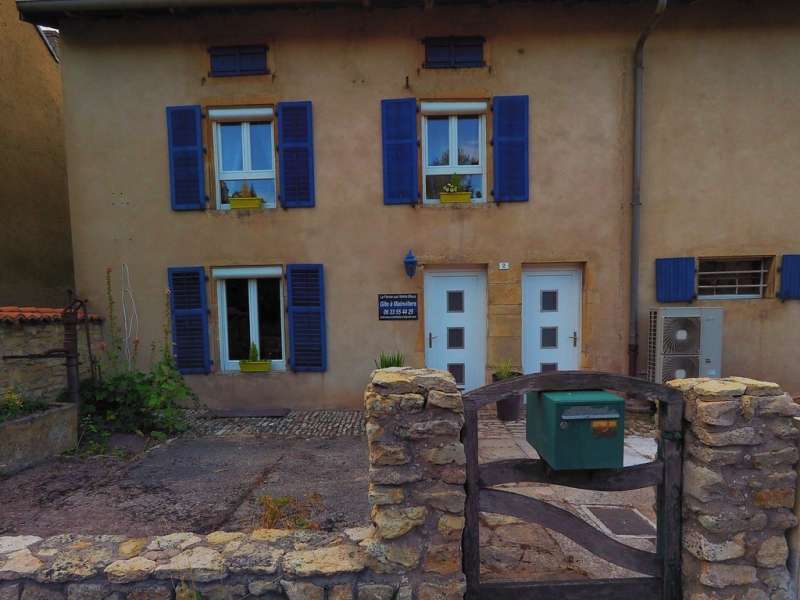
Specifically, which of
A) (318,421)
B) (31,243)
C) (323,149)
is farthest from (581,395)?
(31,243)

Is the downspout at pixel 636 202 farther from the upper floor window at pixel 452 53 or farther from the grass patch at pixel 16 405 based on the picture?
the grass patch at pixel 16 405

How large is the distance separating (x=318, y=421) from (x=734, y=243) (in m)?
6.34

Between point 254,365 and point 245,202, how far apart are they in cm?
239

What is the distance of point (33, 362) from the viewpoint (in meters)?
4.77

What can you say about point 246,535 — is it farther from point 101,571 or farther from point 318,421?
point 318,421

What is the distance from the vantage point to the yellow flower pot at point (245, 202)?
6.27 metres

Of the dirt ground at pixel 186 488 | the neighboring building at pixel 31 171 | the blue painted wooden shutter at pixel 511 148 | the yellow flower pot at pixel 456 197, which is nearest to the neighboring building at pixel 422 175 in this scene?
the blue painted wooden shutter at pixel 511 148

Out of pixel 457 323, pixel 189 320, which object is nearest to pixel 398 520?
pixel 457 323

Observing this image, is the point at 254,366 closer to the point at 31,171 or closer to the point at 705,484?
the point at 705,484

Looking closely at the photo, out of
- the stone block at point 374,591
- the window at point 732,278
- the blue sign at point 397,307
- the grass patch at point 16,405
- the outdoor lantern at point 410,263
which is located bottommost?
the stone block at point 374,591

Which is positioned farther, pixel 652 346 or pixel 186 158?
pixel 186 158

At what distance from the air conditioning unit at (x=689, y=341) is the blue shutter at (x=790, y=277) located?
126cm

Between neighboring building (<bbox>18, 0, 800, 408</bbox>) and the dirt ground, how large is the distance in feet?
5.97

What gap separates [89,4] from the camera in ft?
18.6
